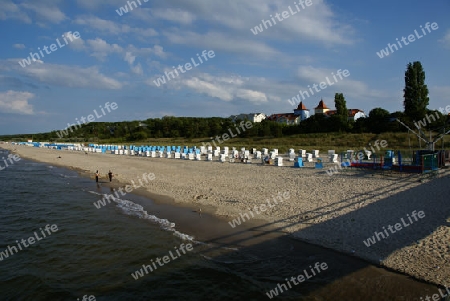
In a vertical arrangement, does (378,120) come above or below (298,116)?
below

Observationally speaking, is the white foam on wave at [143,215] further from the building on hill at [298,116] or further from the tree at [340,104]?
the building on hill at [298,116]

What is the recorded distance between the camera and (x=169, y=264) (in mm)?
8977

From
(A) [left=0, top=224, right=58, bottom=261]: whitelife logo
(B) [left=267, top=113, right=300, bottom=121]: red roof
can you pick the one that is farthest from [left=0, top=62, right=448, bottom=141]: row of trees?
(A) [left=0, top=224, right=58, bottom=261]: whitelife logo

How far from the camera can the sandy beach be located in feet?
27.3

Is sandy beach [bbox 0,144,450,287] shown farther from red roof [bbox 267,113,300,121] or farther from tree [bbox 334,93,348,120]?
red roof [bbox 267,113,300,121]

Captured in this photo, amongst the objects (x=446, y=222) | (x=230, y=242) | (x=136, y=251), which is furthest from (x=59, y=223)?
(x=446, y=222)

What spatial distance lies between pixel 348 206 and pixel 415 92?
44.4m

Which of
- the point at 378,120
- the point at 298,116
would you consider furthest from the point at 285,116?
the point at 378,120

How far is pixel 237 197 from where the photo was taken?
48.7 ft

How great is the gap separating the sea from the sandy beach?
67cm

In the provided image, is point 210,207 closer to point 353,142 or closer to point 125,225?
point 125,225

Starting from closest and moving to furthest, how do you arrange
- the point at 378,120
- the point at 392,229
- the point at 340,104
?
the point at 392,229 → the point at 378,120 → the point at 340,104

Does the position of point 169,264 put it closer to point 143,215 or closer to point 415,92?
point 143,215

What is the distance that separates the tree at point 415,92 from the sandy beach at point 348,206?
115 feet
